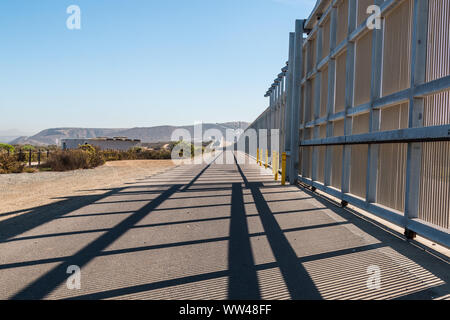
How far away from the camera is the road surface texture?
350 cm

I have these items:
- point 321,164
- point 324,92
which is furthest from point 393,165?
point 324,92

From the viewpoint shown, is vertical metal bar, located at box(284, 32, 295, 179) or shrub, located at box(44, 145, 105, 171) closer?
vertical metal bar, located at box(284, 32, 295, 179)

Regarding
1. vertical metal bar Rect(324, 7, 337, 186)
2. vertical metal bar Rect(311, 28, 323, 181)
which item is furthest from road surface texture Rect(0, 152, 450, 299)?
vertical metal bar Rect(311, 28, 323, 181)

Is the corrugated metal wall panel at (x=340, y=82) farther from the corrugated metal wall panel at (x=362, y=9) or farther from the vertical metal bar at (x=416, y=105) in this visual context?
the vertical metal bar at (x=416, y=105)

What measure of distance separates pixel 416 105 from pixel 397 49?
55.6 inches

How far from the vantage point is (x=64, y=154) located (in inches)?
888

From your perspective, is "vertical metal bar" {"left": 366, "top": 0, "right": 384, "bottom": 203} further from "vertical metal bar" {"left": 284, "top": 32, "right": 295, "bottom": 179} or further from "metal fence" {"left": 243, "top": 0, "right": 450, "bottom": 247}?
"vertical metal bar" {"left": 284, "top": 32, "right": 295, "bottom": 179}

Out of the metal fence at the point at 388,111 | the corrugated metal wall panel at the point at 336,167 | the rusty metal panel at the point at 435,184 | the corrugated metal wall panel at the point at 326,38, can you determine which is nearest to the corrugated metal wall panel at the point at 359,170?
the metal fence at the point at 388,111

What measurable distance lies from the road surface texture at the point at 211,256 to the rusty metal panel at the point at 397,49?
266 centimetres

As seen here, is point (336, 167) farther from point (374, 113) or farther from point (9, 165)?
point (9, 165)

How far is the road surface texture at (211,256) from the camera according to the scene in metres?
3.50

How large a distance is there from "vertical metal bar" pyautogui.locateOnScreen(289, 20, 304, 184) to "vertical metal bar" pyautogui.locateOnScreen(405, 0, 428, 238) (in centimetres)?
834
